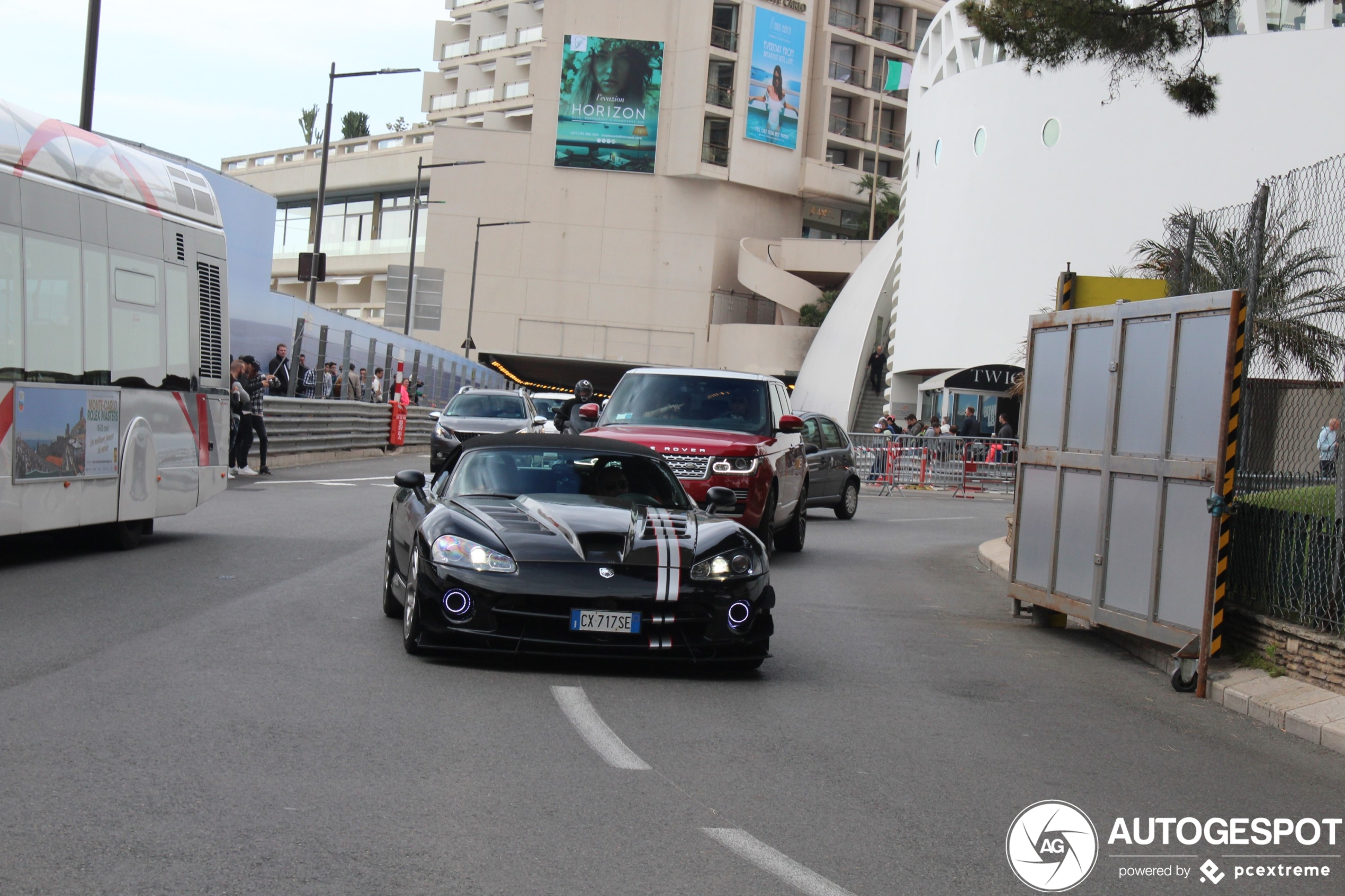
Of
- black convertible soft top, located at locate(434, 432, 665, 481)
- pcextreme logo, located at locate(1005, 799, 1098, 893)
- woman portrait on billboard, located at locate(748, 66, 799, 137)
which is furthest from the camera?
woman portrait on billboard, located at locate(748, 66, 799, 137)

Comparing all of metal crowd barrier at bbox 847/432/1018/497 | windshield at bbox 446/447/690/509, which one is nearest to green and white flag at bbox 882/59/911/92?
metal crowd barrier at bbox 847/432/1018/497

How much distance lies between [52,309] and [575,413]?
651 cm

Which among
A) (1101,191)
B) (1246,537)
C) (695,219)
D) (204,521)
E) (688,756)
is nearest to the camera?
(688,756)

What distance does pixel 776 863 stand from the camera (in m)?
4.66

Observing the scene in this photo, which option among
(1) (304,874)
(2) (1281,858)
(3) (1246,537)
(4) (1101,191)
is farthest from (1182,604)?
(4) (1101,191)

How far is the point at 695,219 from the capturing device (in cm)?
8200

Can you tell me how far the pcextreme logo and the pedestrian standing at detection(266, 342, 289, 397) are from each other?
2423 centimetres

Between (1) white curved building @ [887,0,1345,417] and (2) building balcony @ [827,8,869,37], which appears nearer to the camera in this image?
(1) white curved building @ [887,0,1345,417]

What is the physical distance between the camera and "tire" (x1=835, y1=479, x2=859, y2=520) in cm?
2288

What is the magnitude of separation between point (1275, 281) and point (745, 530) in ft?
14.0

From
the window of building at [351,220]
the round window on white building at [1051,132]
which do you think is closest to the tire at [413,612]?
the round window on white building at [1051,132]

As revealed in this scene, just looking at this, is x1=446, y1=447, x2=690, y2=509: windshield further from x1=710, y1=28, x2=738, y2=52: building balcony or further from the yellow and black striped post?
x1=710, y1=28, x2=738, y2=52: building balcony

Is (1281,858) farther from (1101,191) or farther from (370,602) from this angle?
(1101,191)

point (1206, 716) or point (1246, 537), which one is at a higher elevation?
point (1246, 537)
